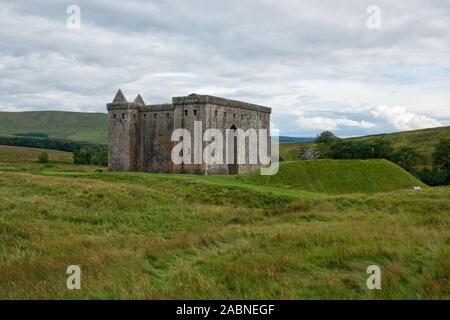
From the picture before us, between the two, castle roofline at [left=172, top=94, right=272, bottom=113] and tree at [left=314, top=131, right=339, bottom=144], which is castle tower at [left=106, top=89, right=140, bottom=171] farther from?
tree at [left=314, top=131, right=339, bottom=144]

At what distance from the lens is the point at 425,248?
10336 mm

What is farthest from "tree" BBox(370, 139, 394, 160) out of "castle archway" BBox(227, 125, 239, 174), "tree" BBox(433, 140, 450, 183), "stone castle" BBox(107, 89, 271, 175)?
"castle archway" BBox(227, 125, 239, 174)

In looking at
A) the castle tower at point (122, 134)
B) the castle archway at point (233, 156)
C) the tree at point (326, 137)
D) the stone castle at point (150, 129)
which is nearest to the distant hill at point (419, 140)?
the tree at point (326, 137)

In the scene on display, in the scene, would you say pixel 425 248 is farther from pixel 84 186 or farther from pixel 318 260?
pixel 84 186

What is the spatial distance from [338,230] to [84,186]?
62.3ft

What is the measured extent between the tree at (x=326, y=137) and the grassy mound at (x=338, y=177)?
1342 inches

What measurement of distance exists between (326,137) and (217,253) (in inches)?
2547

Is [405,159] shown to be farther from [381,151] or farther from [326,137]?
[326,137]

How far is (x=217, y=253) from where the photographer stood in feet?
34.9

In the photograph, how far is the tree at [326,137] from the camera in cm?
7168

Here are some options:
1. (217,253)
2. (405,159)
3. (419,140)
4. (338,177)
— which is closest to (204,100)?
(338,177)

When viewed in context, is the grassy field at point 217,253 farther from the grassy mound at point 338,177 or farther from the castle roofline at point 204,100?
the castle roofline at point 204,100

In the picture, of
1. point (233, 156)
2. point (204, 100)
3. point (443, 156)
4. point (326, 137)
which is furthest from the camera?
point (326, 137)
